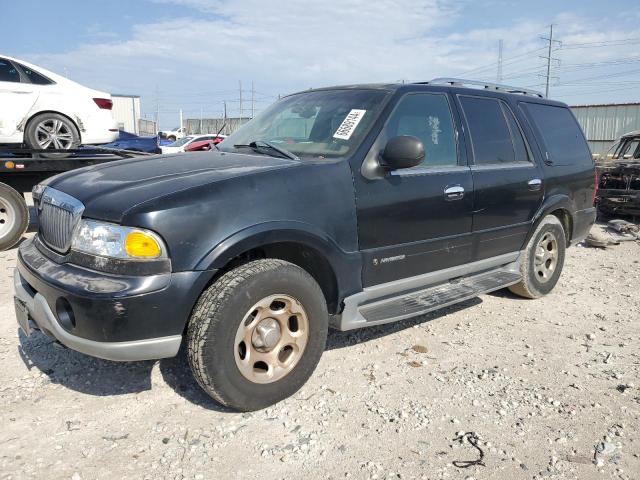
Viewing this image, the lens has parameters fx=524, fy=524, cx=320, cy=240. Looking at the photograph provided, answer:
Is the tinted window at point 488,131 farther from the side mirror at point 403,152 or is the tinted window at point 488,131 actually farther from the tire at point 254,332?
the tire at point 254,332

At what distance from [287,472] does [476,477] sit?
88 centimetres

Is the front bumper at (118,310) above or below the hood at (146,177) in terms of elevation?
below

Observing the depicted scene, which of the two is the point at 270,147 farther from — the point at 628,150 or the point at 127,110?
the point at 127,110

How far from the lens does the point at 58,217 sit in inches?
114

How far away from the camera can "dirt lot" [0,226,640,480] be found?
2.50 meters

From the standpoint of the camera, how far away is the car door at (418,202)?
3.31m

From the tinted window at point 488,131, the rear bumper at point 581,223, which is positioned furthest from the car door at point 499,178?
the rear bumper at point 581,223

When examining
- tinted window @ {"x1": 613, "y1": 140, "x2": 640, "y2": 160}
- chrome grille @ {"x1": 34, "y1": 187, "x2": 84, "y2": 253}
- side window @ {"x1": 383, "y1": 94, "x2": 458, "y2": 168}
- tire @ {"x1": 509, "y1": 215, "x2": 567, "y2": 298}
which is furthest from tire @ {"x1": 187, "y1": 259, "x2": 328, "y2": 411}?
tinted window @ {"x1": 613, "y1": 140, "x2": 640, "y2": 160}

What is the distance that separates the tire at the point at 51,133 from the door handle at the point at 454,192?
19.0ft

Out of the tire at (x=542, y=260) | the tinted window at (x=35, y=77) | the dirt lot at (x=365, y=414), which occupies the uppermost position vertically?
the tinted window at (x=35, y=77)

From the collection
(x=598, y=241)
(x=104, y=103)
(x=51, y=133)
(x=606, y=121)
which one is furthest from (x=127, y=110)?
(x=598, y=241)

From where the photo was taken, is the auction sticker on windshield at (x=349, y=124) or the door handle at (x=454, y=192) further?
the door handle at (x=454, y=192)

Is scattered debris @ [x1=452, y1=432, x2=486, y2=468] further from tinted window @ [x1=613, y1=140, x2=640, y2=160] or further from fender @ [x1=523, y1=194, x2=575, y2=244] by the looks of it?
tinted window @ [x1=613, y1=140, x2=640, y2=160]

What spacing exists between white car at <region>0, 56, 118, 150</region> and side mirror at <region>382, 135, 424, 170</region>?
19.0ft
